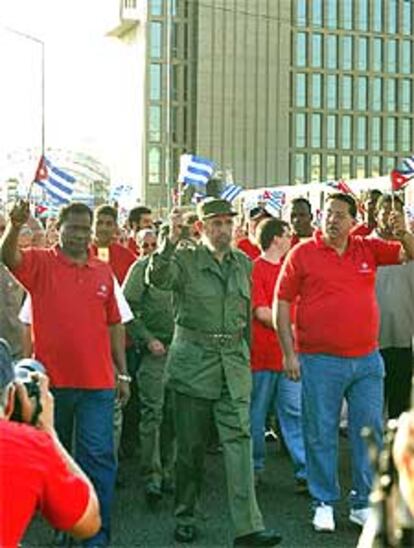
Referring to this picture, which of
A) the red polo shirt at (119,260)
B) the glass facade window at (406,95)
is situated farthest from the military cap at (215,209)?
the glass facade window at (406,95)

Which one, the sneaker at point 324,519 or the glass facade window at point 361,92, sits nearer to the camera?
Result: the sneaker at point 324,519

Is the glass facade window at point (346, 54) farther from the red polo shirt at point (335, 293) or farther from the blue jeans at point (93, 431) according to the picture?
the blue jeans at point (93, 431)

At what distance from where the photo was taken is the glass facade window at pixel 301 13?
376 ft

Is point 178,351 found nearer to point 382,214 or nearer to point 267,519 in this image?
point 267,519

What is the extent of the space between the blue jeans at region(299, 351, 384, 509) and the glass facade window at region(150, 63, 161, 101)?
103708 mm

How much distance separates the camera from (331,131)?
117125 millimetres

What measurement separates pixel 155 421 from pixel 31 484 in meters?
5.49

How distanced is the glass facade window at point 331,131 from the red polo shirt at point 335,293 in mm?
110384

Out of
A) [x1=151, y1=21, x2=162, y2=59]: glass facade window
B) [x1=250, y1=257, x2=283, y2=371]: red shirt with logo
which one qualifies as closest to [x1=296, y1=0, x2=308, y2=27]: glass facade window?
[x1=151, y1=21, x2=162, y2=59]: glass facade window

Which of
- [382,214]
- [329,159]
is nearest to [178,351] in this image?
[382,214]

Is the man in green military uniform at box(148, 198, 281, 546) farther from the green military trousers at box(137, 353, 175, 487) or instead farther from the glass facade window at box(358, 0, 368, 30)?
the glass facade window at box(358, 0, 368, 30)

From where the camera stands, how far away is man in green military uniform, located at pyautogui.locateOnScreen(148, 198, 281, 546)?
7.10m

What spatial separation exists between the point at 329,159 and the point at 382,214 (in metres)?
110

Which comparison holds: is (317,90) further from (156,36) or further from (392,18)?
(156,36)
